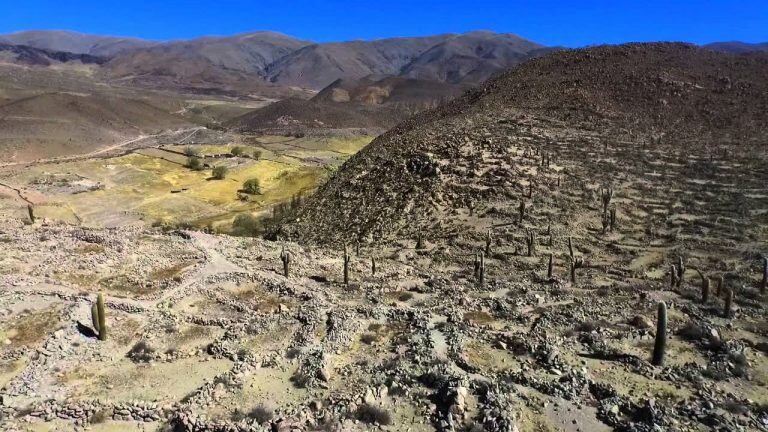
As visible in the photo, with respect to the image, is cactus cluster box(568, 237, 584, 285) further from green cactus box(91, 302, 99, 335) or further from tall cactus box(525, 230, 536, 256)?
green cactus box(91, 302, 99, 335)

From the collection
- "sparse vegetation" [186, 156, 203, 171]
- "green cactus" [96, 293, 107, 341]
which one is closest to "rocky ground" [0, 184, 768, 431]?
"green cactus" [96, 293, 107, 341]

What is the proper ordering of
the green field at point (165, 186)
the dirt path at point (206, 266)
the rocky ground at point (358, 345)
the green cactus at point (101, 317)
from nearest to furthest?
1. the rocky ground at point (358, 345)
2. the green cactus at point (101, 317)
3. the dirt path at point (206, 266)
4. the green field at point (165, 186)

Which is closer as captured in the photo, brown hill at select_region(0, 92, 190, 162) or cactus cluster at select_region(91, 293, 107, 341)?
cactus cluster at select_region(91, 293, 107, 341)

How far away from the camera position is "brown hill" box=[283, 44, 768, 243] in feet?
116

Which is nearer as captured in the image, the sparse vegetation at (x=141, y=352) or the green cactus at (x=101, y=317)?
the sparse vegetation at (x=141, y=352)

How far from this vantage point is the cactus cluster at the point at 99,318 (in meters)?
18.3

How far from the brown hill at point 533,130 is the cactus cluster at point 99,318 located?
1666cm

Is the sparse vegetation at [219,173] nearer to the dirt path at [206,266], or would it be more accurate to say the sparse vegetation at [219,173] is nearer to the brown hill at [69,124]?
the brown hill at [69,124]

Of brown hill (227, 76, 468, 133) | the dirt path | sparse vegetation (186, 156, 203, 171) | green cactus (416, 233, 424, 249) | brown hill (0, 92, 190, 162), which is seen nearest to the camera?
the dirt path

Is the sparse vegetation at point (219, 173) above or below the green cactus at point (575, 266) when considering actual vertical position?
above

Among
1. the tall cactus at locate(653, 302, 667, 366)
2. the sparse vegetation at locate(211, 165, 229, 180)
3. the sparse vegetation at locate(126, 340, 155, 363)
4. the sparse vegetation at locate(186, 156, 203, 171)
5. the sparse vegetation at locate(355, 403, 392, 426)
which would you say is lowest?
the sparse vegetation at locate(355, 403, 392, 426)

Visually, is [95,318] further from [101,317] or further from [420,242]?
A: [420,242]

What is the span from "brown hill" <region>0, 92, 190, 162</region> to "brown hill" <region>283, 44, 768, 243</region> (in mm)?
60687

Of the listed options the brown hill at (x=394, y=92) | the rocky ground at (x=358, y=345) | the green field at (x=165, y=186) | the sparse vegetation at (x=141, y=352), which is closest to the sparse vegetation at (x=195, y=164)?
the green field at (x=165, y=186)
